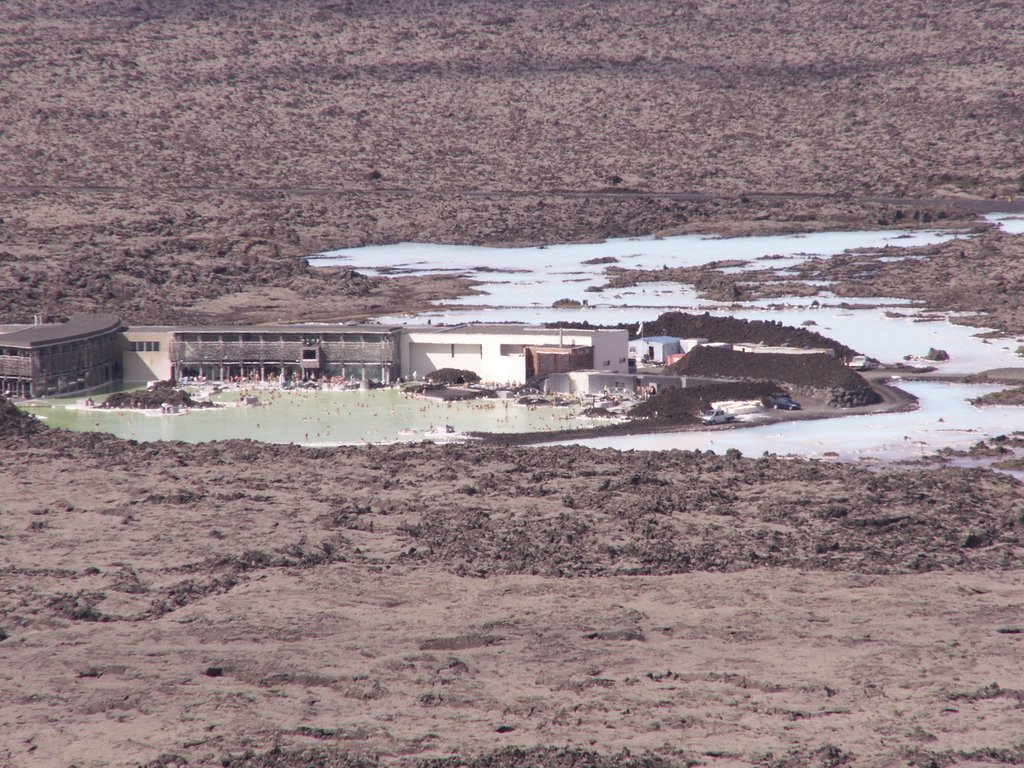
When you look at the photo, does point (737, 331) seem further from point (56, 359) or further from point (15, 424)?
point (15, 424)

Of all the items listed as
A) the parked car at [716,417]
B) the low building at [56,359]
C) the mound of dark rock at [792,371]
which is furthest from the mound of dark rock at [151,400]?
the parked car at [716,417]

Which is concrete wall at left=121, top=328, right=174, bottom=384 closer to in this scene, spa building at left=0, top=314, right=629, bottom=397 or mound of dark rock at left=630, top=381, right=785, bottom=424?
spa building at left=0, top=314, right=629, bottom=397

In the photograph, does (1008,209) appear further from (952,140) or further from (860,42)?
(860,42)

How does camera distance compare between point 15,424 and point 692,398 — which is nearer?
point 15,424

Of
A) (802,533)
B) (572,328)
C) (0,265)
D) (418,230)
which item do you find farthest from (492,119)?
(802,533)

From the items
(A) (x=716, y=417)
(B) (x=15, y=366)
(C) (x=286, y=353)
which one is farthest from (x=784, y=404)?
(B) (x=15, y=366)

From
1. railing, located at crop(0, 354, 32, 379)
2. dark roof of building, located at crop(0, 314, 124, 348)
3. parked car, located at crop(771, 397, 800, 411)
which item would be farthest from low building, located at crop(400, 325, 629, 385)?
railing, located at crop(0, 354, 32, 379)

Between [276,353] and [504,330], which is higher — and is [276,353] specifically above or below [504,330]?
below
